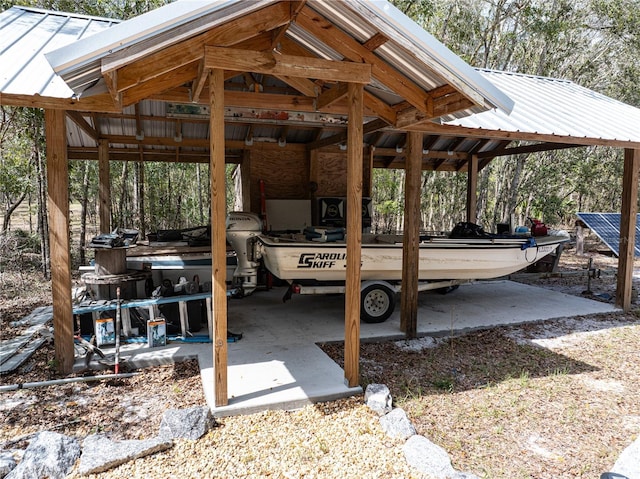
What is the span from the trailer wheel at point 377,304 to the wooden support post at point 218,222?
9.27 feet

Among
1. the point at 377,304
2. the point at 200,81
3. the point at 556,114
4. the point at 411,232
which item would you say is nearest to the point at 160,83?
the point at 200,81

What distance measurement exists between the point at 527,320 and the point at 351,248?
390cm

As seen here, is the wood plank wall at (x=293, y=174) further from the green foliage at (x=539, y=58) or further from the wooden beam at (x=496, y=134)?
the wooden beam at (x=496, y=134)

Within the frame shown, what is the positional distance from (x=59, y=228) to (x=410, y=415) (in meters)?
3.50

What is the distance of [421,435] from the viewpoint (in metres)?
3.17

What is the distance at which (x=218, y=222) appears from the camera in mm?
3209

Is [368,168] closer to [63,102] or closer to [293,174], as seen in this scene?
[293,174]

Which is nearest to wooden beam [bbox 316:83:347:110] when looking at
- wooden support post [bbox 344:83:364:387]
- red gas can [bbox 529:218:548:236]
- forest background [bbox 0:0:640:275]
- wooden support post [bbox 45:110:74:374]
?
wooden support post [bbox 344:83:364:387]

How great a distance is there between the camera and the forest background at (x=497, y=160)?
37.0 ft

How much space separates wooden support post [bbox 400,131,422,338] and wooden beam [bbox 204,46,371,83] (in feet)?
5.60

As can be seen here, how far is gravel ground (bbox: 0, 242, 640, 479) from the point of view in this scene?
9.18ft

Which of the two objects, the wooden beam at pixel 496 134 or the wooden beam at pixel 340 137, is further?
the wooden beam at pixel 340 137

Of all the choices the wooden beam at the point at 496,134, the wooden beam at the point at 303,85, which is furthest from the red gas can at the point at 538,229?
the wooden beam at the point at 303,85

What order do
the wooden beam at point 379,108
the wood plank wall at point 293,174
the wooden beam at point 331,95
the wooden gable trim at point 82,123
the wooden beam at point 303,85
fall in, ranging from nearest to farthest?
the wooden beam at point 331,95 → the wooden beam at point 303,85 → the wooden beam at point 379,108 → the wooden gable trim at point 82,123 → the wood plank wall at point 293,174
